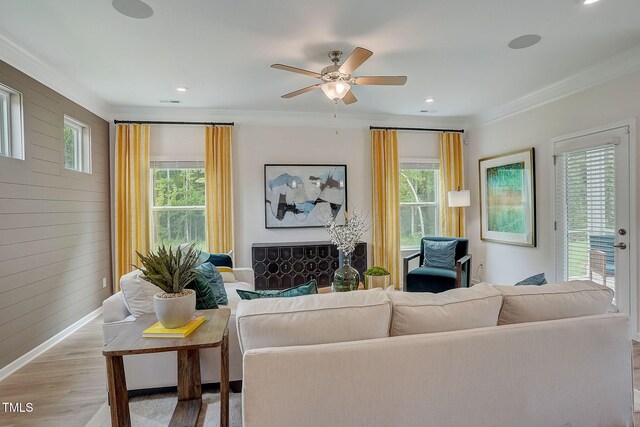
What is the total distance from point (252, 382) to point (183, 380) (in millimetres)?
1090

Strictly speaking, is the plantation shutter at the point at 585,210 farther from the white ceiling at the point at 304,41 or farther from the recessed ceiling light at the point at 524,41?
the recessed ceiling light at the point at 524,41

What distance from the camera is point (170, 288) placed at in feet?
5.71

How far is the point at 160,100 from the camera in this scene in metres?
4.19

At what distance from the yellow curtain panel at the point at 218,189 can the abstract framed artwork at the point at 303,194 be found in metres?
0.55

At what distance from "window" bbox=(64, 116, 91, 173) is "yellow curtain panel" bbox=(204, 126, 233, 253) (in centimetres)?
138

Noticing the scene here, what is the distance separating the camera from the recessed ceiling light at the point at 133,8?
7.18ft

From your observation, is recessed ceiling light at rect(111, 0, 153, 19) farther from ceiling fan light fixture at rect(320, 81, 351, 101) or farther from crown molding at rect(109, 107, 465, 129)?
crown molding at rect(109, 107, 465, 129)

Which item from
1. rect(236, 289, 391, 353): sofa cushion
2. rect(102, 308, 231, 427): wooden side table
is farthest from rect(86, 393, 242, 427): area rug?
rect(236, 289, 391, 353): sofa cushion

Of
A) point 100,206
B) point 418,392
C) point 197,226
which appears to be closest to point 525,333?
point 418,392

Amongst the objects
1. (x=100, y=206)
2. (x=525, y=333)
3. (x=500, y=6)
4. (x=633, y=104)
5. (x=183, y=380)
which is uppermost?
(x=500, y=6)

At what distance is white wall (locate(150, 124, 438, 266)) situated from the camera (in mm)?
4660

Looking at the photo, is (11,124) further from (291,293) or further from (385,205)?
(385,205)

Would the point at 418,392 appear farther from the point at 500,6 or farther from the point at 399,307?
the point at 500,6

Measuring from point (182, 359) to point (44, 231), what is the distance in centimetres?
215
